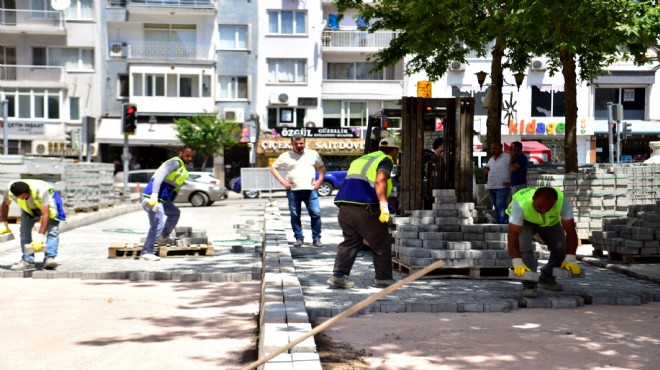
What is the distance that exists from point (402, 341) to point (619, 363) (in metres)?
1.50

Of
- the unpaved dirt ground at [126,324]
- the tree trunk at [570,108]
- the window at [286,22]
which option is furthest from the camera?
the window at [286,22]

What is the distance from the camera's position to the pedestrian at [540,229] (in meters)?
7.73

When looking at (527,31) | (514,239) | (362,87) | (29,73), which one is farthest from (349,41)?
(514,239)

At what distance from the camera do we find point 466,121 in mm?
11383

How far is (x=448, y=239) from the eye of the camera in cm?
935

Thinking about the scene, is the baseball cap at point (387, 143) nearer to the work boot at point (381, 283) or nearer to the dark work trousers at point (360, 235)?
the dark work trousers at point (360, 235)

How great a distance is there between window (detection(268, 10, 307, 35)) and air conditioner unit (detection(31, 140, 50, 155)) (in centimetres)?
1338

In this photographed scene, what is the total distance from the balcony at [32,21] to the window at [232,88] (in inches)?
349

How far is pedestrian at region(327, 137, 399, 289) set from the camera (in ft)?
27.6

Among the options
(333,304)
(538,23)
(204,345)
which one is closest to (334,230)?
(538,23)

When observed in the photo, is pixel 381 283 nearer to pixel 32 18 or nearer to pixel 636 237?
pixel 636 237

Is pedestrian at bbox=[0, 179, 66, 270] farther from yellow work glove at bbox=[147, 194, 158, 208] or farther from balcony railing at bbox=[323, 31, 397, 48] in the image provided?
balcony railing at bbox=[323, 31, 397, 48]

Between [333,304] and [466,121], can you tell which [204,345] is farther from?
[466,121]

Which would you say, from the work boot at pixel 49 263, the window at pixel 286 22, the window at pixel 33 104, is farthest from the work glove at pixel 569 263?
the window at pixel 33 104
